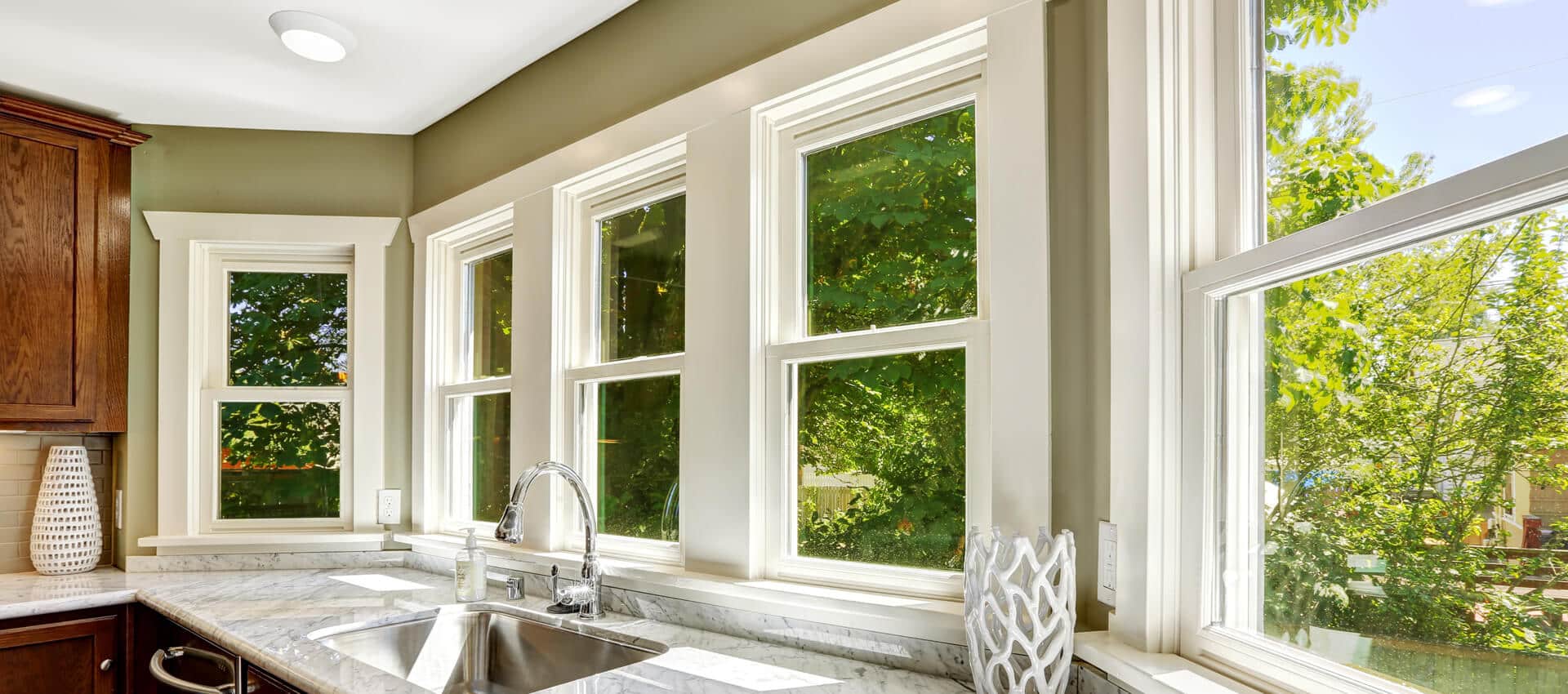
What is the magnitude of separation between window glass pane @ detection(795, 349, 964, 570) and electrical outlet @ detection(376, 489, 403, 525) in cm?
181

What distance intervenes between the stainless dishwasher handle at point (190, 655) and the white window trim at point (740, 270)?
771 millimetres

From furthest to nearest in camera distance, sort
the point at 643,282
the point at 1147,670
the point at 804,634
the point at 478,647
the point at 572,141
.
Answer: the point at 572,141 < the point at 643,282 < the point at 478,647 < the point at 804,634 < the point at 1147,670

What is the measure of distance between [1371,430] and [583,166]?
193 centimetres

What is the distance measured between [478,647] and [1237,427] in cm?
183

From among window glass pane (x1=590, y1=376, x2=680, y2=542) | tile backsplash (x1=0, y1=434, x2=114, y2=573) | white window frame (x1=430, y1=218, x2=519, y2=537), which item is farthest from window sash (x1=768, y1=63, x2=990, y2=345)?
tile backsplash (x1=0, y1=434, x2=114, y2=573)

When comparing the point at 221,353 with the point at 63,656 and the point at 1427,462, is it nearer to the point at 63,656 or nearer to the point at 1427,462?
the point at 63,656

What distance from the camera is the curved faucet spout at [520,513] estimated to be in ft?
6.57

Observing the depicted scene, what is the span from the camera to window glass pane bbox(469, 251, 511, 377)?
9.48 ft

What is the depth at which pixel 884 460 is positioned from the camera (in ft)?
5.77

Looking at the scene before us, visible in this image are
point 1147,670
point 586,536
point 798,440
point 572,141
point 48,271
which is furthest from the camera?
point 48,271

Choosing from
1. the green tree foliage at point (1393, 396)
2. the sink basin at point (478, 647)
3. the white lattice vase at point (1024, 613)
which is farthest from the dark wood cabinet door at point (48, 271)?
the green tree foliage at point (1393, 396)

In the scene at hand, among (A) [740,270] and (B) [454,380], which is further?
(B) [454,380]

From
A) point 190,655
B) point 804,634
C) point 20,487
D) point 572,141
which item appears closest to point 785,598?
point 804,634

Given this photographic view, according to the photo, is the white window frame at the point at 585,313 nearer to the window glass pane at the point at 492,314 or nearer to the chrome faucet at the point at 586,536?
the chrome faucet at the point at 586,536
